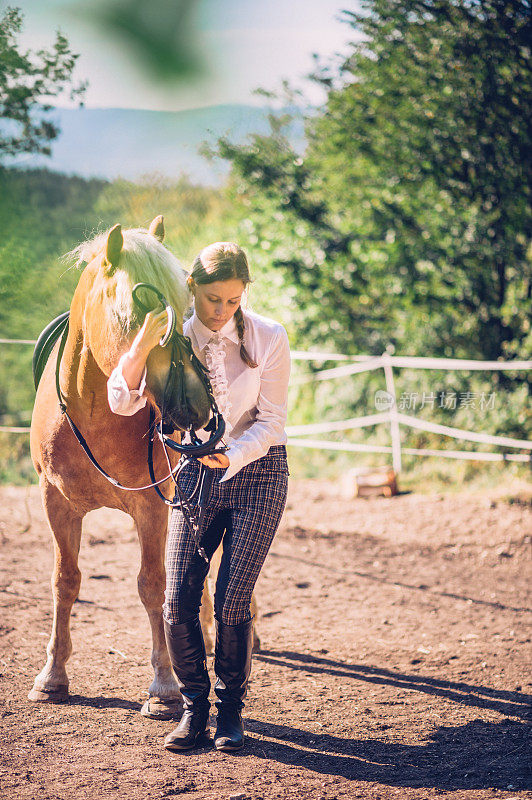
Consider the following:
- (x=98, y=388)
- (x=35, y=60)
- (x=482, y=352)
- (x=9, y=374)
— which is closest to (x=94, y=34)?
(x=35, y=60)

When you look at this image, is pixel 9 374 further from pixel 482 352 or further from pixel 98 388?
pixel 98 388

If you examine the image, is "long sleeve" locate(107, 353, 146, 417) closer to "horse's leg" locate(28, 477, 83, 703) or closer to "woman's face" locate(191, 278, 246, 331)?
"woman's face" locate(191, 278, 246, 331)

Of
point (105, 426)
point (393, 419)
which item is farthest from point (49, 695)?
point (393, 419)

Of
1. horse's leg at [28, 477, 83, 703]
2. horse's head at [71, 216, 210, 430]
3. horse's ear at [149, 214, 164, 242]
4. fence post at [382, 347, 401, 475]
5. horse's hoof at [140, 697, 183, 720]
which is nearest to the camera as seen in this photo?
horse's head at [71, 216, 210, 430]

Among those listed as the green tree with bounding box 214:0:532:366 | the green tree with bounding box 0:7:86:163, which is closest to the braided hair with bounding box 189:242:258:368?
the green tree with bounding box 0:7:86:163

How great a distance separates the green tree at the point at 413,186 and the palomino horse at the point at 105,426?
5878mm

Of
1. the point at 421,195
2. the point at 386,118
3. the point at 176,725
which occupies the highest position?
the point at 386,118

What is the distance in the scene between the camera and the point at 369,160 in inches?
328

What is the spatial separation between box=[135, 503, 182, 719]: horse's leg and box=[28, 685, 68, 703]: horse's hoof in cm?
40

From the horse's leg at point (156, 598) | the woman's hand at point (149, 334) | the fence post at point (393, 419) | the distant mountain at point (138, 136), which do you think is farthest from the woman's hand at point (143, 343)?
the fence post at point (393, 419)

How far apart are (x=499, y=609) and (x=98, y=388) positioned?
121 inches

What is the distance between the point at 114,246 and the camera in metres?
2.47

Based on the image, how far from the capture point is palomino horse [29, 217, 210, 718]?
2410 millimetres

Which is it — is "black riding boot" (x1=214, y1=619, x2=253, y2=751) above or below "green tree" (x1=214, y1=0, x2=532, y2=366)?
below
